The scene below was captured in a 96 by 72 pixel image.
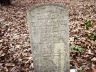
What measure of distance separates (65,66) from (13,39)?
2.88 metres

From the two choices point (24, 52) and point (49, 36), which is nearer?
point (49, 36)

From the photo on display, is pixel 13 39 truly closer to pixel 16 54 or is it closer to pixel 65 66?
pixel 16 54

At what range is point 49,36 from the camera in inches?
88.7

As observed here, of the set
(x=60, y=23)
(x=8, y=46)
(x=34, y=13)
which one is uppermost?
(x=34, y=13)

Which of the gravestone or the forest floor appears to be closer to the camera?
the gravestone

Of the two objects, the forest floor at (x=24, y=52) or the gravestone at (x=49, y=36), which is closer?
the gravestone at (x=49, y=36)

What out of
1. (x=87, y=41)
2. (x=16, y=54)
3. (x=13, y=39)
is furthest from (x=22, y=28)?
(x=87, y=41)

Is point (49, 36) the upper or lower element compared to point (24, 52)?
upper

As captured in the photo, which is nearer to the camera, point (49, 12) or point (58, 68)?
point (49, 12)

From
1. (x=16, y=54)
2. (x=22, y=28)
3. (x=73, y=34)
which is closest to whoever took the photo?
(x=16, y=54)

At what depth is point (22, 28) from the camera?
580 cm

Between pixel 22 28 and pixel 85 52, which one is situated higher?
pixel 22 28

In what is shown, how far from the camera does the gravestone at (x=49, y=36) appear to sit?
2.10 metres

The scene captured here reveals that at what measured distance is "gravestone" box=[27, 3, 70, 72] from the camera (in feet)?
Answer: 6.88
